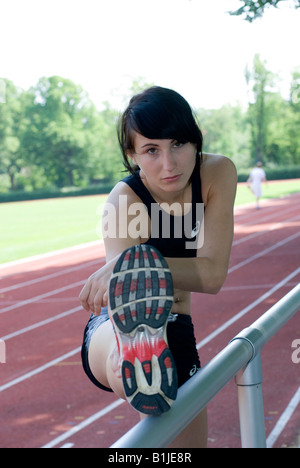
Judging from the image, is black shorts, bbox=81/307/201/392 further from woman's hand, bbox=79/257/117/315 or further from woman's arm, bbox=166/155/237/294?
woman's hand, bbox=79/257/117/315

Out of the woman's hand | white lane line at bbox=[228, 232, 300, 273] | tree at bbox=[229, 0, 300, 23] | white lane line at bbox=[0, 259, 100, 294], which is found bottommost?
white lane line at bbox=[0, 259, 100, 294]

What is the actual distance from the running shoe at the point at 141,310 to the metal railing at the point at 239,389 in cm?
12

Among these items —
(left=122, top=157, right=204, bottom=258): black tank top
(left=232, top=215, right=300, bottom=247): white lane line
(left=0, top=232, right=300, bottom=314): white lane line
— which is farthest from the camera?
(left=232, top=215, right=300, bottom=247): white lane line

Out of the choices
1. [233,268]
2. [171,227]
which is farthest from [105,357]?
[233,268]

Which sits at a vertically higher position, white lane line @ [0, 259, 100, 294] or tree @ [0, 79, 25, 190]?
tree @ [0, 79, 25, 190]

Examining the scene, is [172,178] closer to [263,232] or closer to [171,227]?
[171,227]

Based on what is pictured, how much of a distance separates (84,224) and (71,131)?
42.7 m

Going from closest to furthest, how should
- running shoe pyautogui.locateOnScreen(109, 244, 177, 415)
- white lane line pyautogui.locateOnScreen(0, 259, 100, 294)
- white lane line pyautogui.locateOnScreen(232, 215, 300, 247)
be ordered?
running shoe pyautogui.locateOnScreen(109, 244, 177, 415), white lane line pyautogui.locateOnScreen(0, 259, 100, 294), white lane line pyautogui.locateOnScreen(232, 215, 300, 247)

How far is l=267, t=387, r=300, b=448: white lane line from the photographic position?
162 inches

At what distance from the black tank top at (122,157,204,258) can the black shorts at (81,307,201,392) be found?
0.74 ft

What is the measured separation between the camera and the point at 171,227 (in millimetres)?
2010

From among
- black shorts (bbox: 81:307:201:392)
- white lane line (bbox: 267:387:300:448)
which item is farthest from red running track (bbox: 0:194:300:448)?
black shorts (bbox: 81:307:201:392)

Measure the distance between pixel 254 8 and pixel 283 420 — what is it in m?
6.80

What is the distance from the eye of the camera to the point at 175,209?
6.74 ft
